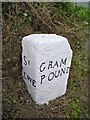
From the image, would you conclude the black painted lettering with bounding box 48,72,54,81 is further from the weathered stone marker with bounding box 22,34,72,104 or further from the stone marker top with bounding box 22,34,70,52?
the stone marker top with bounding box 22,34,70,52

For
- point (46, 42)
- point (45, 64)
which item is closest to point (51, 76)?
point (45, 64)

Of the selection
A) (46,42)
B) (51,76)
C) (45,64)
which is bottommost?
(51,76)

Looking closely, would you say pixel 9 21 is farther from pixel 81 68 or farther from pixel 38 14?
pixel 81 68

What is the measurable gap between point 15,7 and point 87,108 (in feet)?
4.46

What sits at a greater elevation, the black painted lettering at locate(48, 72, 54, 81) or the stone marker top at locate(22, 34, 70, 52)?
the stone marker top at locate(22, 34, 70, 52)

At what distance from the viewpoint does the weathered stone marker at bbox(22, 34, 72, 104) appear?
2727mm

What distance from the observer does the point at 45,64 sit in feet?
9.16

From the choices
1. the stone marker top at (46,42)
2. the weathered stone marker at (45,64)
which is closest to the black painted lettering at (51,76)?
the weathered stone marker at (45,64)

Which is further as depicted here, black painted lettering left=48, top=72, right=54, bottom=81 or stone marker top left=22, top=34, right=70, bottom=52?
black painted lettering left=48, top=72, right=54, bottom=81

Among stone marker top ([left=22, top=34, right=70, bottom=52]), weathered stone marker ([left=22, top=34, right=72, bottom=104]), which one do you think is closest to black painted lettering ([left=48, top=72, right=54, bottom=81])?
weathered stone marker ([left=22, top=34, right=72, bottom=104])

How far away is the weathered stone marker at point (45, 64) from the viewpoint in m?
2.73

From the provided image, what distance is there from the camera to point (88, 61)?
3.96 metres

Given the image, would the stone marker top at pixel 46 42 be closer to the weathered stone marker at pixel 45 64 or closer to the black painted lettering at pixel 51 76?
the weathered stone marker at pixel 45 64

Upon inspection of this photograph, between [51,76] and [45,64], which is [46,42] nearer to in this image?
[45,64]
